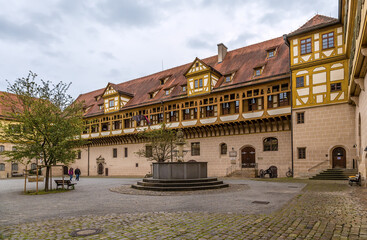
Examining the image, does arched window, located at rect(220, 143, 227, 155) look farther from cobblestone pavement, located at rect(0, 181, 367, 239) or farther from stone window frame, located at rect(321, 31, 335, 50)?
cobblestone pavement, located at rect(0, 181, 367, 239)

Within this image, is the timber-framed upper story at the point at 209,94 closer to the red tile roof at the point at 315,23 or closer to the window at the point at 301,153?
the red tile roof at the point at 315,23

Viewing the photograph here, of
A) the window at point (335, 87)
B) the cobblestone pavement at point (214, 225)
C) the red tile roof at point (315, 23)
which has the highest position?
A: the red tile roof at point (315, 23)

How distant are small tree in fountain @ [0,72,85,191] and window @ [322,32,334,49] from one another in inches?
833

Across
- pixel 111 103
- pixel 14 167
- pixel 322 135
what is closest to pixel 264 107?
pixel 322 135

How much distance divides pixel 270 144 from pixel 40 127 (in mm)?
20617

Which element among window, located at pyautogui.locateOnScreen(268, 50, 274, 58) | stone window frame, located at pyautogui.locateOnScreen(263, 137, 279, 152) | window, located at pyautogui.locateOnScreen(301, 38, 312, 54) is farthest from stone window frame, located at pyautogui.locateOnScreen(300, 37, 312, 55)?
stone window frame, located at pyautogui.locateOnScreen(263, 137, 279, 152)

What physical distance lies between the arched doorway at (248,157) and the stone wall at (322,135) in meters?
4.88

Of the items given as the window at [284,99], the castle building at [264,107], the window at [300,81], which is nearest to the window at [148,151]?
the castle building at [264,107]

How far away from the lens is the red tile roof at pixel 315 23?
78.7 feet

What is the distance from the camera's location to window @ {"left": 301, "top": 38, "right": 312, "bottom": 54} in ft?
82.3

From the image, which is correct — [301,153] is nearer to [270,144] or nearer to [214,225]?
[270,144]

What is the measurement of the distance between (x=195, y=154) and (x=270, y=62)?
43.3 ft

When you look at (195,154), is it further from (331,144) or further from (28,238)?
(28,238)

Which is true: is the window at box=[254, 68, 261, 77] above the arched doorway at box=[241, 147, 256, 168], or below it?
above
